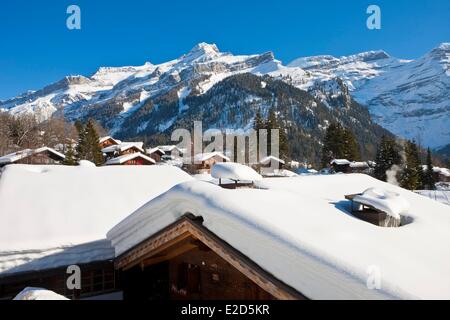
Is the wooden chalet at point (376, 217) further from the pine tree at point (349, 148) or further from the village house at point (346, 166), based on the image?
the pine tree at point (349, 148)

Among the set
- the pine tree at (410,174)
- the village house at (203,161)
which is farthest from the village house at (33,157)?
the pine tree at (410,174)

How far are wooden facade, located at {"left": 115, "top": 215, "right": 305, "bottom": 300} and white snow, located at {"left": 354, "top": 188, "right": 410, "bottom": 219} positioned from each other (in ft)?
15.2

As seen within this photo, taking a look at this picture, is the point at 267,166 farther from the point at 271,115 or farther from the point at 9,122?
the point at 9,122

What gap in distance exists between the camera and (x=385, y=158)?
51.9 metres

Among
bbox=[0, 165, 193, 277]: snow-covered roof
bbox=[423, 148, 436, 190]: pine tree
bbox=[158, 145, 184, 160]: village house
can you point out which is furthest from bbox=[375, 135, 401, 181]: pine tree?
bbox=[158, 145, 184, 160]: village house

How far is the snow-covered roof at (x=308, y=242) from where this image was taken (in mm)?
4258

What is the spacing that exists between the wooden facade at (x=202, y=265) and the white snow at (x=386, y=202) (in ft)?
15.2

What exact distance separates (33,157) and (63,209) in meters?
41.1

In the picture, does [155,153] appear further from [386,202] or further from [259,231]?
[259,231]

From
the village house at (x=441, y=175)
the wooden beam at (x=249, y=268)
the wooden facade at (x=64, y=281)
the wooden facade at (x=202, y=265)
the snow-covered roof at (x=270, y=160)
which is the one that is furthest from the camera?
the village house at (x=441, y=175)

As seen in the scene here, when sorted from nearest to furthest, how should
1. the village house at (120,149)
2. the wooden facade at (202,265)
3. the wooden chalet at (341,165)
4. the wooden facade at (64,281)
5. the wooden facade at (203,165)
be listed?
the wooden facade at (202,265)
the wooden facade at (64,281)
the wooden chalet at (341,165)
the wooden facade at (203,165)
the village house at (120,149)

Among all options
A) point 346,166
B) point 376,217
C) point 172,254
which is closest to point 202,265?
point 172,254

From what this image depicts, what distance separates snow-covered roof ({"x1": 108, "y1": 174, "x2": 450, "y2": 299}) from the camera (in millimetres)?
4258
